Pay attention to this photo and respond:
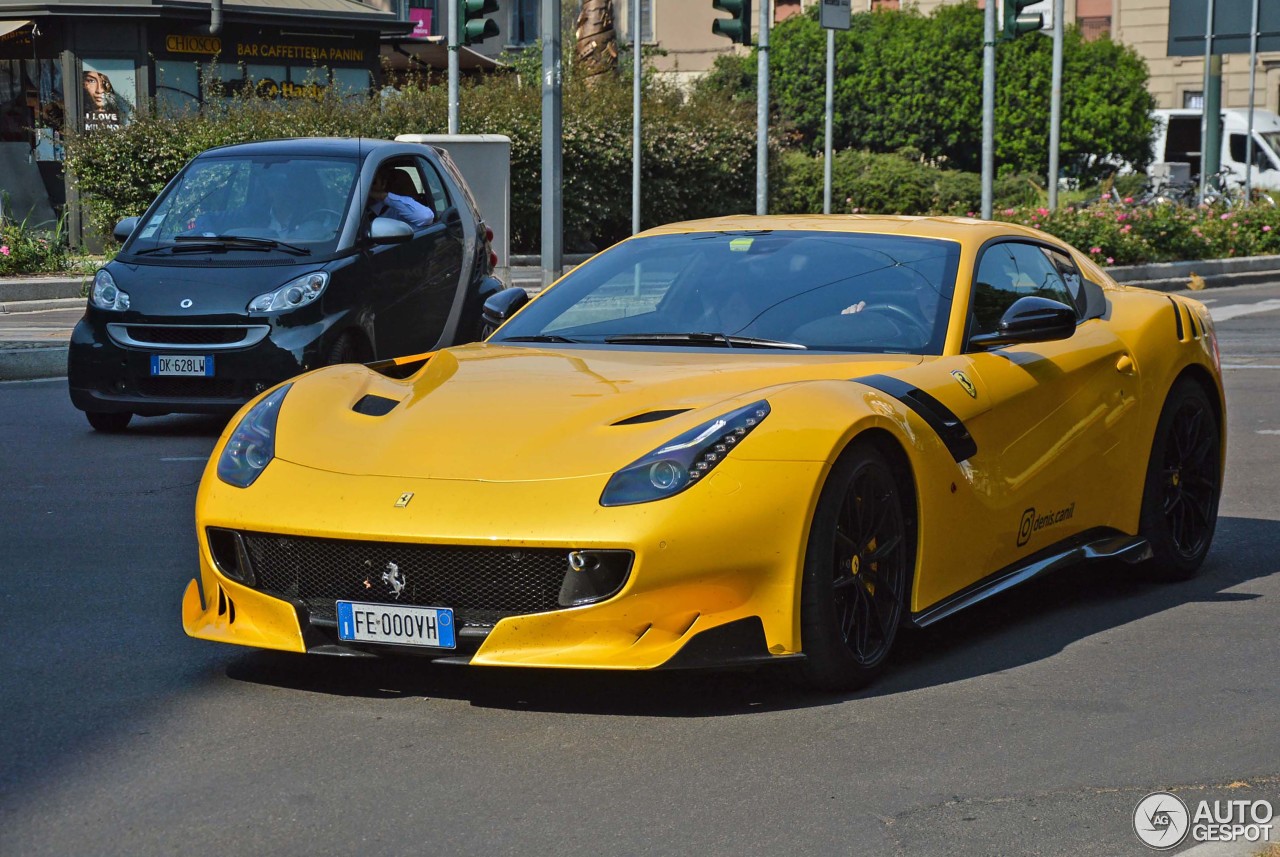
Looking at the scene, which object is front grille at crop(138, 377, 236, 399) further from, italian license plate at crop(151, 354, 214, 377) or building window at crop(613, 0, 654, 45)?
building window at crop(613, 0, 654, 45)

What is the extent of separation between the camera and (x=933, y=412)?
5.44 metres

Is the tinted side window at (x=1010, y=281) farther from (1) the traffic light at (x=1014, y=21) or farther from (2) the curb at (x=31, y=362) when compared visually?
(1) the traffic light at (x=1014, y=21)

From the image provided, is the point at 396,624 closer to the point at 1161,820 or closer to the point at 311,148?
the point at 1161,820

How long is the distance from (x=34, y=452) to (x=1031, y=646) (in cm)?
607

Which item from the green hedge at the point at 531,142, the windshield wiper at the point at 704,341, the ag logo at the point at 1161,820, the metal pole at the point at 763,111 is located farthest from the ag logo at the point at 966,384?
the green hedge at the point at 531,142

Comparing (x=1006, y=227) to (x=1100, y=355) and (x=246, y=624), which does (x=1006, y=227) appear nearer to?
(x=1100, y=355)

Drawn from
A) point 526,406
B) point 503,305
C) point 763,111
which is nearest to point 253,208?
point 503,305

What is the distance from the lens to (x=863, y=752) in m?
4.55

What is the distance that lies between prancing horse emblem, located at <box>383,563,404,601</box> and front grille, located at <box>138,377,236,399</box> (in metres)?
6.04

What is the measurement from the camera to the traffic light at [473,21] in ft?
60.5

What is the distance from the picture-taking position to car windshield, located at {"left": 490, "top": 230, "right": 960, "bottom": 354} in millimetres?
5957

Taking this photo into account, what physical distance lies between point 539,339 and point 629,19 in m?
55.2

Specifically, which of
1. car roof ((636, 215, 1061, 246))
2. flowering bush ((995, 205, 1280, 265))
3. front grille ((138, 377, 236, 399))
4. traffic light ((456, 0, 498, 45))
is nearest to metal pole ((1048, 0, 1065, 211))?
flowering bush ((995, 205, 1280, 265))

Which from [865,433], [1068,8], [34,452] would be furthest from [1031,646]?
[1068,8]
